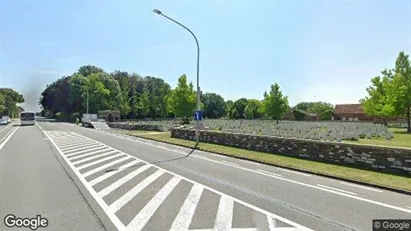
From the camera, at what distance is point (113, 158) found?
14.9 meters

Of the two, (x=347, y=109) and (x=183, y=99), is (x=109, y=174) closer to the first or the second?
(x=183, y=99)

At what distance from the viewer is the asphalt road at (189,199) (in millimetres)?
5891

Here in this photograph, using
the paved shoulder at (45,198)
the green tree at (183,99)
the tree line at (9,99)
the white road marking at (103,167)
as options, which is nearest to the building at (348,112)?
the green tree at (183,99)

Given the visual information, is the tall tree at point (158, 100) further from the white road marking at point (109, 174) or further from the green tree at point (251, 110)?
the white road marking at point (109, 174)

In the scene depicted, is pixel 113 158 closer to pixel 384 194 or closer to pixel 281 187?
pixel 281 187

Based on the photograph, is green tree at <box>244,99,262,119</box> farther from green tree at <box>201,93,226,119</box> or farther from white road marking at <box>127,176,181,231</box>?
white road marking at <box>127,176,181,231</box>

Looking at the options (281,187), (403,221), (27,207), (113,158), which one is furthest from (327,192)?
(113,158)

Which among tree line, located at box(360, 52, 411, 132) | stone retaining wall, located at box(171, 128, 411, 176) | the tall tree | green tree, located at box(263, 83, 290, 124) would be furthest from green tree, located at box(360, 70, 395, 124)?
the tall tree

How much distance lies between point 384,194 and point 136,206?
635cm

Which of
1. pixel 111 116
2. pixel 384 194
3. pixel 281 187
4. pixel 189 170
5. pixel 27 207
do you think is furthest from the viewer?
pixel 111 116

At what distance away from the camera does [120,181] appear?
31.2ft

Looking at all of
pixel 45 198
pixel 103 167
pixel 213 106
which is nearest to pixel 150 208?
pixel 45 198

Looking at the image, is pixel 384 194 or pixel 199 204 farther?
pixel 384 194

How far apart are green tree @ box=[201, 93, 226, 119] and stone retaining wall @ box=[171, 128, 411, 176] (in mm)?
92202
